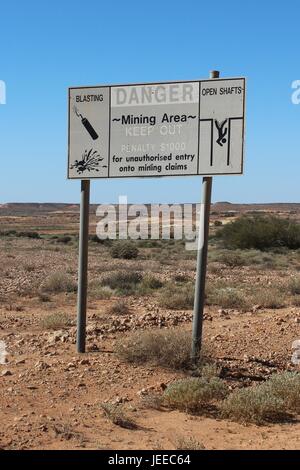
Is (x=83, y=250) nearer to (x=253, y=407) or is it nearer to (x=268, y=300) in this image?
(x=253, y=407)

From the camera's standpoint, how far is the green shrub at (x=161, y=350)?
7074 millimetres

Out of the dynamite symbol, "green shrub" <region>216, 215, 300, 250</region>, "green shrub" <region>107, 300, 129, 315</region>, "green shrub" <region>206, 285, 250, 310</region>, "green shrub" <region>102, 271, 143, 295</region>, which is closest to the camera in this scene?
the dynamite symbol

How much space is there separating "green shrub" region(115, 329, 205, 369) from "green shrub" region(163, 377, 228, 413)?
942mm

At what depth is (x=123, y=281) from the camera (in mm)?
16391

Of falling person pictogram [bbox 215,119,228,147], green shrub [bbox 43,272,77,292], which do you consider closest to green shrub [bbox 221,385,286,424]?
falling person pictogram [bbox 215,119,228,147]

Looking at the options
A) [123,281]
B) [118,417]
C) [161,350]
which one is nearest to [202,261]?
[161,350]

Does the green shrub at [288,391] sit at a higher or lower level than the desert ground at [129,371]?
higher

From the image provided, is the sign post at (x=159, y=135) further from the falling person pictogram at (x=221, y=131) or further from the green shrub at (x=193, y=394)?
the green shrub at (x=193, y=394)

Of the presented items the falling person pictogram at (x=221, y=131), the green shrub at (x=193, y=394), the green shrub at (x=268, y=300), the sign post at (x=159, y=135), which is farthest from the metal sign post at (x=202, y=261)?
the green shrub at (x=268, y=300)

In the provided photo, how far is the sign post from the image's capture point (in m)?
7.08

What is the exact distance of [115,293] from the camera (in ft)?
49.6

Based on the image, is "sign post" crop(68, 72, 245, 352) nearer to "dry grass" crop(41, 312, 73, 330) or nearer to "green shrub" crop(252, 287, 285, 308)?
"dry grass" crop(41, 312, 73, 330)

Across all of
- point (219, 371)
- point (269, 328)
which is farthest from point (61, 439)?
point (269, 328)

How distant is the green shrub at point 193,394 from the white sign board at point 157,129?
246 cm
